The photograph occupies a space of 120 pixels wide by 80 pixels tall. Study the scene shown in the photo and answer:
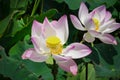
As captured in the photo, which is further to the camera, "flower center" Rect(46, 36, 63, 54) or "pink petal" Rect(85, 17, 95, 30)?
"pink petal" Rect(85, 17, 95, 30)

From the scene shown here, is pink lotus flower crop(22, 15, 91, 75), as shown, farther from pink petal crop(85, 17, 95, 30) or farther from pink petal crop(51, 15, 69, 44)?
pink petal crop(85, 17, 95, 30)

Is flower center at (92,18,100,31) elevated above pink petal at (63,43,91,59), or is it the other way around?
pink petal at (63,43,91,59)

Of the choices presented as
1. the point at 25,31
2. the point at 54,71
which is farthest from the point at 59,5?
the point at 54,71

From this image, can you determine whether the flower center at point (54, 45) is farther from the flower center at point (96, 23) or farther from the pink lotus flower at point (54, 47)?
the flower center at point (96, 23)

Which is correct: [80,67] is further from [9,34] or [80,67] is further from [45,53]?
[45,53]

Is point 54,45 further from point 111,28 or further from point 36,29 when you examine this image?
point 111,28

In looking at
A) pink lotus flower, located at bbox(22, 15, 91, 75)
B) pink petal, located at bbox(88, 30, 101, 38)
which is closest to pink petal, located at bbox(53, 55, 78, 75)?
pink lotus flower, located at bbox(22, 15, 91, 75)

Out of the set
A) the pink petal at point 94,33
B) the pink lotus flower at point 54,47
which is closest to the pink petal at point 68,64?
the pink lotus flower at point 54,47
